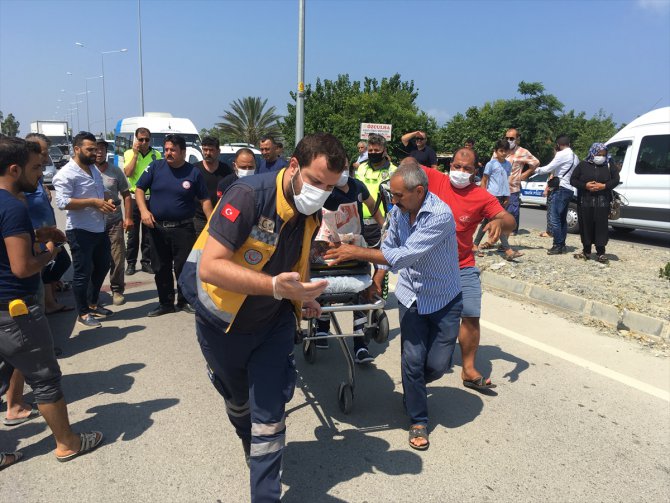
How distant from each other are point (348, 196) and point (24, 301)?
7.47ft

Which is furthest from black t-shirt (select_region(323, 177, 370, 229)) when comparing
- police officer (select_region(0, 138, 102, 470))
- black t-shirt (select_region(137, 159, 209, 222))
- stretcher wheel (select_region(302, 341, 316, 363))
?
black t-shirt (select_region(137, 159, 209, 222))

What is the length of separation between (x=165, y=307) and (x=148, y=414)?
7.84 feet

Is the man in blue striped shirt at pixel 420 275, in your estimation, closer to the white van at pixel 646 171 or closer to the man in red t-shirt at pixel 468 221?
the man in red t-shirt at pixel 468 221

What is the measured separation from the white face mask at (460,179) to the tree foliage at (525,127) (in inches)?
1306

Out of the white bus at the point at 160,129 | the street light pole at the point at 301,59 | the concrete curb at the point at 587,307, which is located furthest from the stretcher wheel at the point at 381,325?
the white bus at the point at 160,129

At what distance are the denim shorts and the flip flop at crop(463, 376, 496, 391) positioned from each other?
513 millimetres

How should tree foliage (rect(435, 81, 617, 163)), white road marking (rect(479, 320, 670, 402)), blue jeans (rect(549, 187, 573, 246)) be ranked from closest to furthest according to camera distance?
white road marking (rect(479, 320, 670, 402)), blue jeans (rect(549, 187, 573, 246)), tree foliage (rect(435, 81, 617, 163))

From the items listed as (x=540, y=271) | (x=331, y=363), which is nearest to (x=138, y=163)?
(x=331, y=363)

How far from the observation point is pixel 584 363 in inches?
180

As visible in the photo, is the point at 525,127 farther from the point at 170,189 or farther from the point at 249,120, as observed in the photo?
the point at 170,189

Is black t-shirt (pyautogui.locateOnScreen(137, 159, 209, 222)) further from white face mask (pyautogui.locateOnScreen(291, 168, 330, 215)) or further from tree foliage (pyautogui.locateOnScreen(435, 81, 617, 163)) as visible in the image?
tree foliage (pyautogui.locateOnScreen(435, 81, 617, 163))

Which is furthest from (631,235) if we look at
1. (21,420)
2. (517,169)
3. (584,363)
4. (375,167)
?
(21,420)

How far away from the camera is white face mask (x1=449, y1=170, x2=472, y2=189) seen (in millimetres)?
3805

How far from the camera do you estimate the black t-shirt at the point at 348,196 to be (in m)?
3.85
